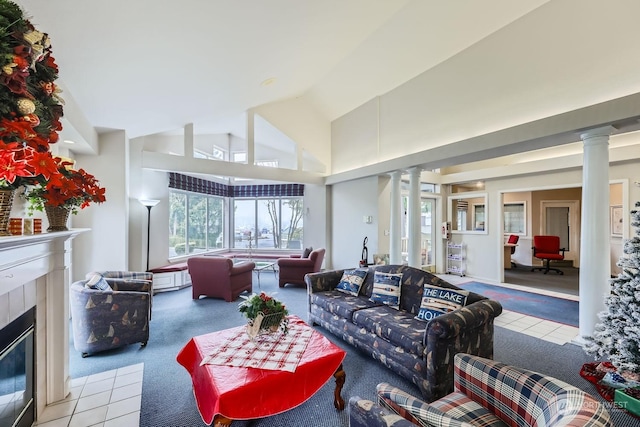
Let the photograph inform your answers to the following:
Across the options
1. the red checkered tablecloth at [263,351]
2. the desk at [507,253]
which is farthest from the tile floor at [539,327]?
the desk at [507,253]

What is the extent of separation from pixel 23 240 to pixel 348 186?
564 centimetres

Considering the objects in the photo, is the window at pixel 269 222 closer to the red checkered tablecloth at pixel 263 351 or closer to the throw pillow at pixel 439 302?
the throw pillow at pixel 439 302

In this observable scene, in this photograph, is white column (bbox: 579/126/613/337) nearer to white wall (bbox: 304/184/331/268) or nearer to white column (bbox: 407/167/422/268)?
white column (bbox: 407/167/422/268)

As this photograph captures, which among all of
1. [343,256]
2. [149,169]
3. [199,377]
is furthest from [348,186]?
[199,377]

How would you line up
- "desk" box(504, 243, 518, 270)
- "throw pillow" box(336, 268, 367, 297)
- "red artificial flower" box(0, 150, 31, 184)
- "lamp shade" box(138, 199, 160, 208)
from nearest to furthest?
"red artificial flower" box(0, 150, 31, 184) < "throw pillow" box(336, 268, 367, 297) < "lamp shade" box(138, 199, 160, 208) < "desk" box(504, 243, 518, 270)

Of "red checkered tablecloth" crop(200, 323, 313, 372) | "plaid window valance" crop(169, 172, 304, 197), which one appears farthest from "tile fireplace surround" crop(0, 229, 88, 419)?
"plaid window valance" crop(169, 172, 304, 197)

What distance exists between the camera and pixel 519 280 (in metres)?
6.38

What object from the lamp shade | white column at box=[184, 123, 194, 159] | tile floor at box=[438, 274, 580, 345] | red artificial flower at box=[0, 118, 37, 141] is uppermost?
white column at box=[184, 123, 194, 159]

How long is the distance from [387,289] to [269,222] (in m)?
5.26

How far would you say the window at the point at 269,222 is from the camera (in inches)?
309

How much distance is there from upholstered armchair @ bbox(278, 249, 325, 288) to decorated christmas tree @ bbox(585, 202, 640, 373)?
13.6 ft

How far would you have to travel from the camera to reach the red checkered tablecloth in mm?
1931

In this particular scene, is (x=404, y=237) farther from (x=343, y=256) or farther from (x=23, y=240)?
(x=23, y=240)

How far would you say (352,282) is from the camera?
3.69m
